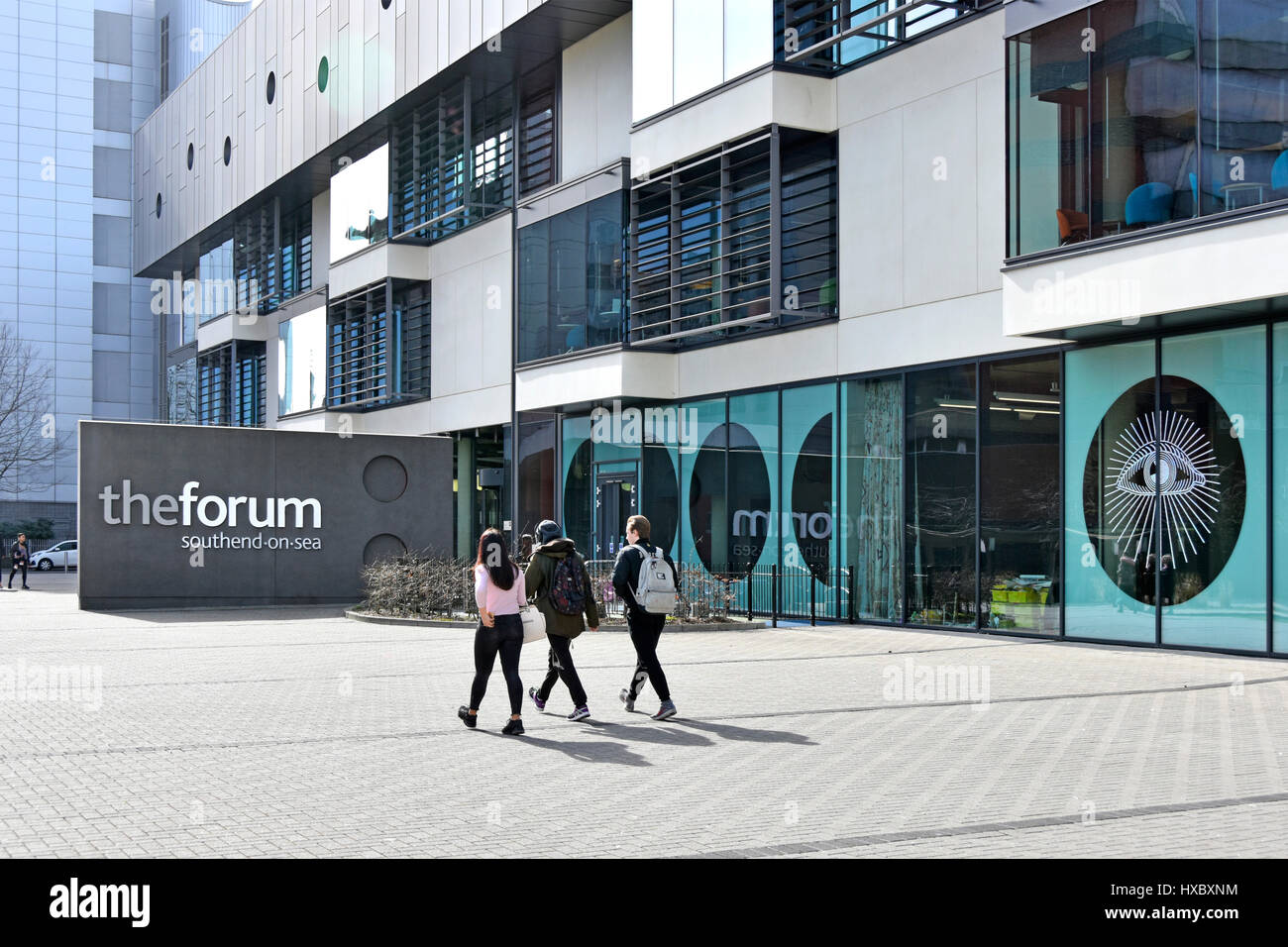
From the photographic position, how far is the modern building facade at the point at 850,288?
17.1 metres

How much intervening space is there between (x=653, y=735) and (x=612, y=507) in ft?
60.8

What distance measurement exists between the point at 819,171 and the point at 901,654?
982 centimetres

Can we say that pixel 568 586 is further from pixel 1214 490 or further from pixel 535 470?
pixel 535 470

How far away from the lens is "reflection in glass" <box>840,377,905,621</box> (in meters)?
22.5

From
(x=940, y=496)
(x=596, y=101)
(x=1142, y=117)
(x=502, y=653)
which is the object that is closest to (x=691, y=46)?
(x=596, y=101)

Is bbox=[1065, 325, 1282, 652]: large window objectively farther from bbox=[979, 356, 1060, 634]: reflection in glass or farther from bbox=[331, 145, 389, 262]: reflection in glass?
Answer: bbox=[331, 145, 389, 262]: reflection in glass

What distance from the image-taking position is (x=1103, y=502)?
61.8 feet

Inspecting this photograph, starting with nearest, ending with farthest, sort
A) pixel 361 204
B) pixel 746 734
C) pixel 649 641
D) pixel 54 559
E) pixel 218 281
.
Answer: pixel 746 734
pixel 649 641
pixel 361 204
pixel 218 281
pixel 54 559

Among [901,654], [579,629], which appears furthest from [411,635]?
[579,629]

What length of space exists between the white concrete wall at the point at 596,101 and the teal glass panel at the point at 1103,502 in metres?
13.2

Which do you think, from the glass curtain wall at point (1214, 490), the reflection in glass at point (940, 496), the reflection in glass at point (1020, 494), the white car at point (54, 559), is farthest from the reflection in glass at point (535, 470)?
the white car at point (54, 559)

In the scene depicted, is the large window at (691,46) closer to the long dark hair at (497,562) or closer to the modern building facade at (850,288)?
the modern building facade at (850,288)

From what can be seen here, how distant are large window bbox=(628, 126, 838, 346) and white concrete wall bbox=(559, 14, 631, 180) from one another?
2.92 metres

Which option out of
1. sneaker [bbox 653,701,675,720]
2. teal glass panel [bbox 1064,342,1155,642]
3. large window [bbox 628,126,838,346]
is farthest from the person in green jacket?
large window [bbox 628,126,838,346]
